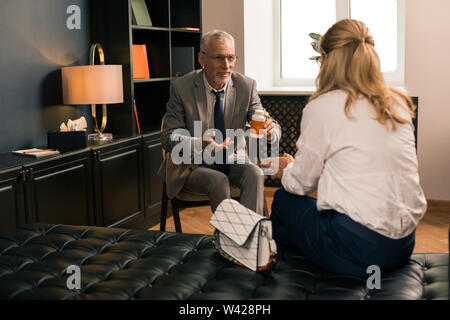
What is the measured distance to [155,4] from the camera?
4.34m

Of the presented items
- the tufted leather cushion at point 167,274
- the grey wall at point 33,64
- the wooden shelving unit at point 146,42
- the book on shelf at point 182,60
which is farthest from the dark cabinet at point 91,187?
the book on shelf at point 182,60

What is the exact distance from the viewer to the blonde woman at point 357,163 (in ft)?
5.63

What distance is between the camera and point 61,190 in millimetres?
3088

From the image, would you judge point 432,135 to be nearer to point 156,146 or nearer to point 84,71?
point 156,146

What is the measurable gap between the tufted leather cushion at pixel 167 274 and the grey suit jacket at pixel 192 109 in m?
0.84

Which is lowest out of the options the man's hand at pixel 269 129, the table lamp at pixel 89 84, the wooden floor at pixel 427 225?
the wooden floor at pixel 427 225

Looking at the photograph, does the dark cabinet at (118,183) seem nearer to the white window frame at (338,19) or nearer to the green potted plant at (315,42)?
the green potted plant at (315,42)

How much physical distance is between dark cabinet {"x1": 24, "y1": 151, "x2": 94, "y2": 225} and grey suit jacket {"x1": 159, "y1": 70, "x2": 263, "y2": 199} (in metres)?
0.50

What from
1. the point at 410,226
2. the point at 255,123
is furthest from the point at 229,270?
the point at 255,123

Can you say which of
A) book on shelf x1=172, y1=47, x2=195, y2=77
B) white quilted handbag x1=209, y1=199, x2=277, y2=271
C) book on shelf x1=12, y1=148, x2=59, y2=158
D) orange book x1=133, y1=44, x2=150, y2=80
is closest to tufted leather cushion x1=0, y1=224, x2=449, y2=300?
white quilted handbag x1=209, y1=199, x2=277, y2=271

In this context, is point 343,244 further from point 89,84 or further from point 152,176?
point 152,176

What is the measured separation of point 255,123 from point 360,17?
2846mm

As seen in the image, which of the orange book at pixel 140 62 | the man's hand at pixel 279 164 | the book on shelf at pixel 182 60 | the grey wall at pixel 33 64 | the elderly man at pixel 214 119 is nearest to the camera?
the man's hand at pixel 279 164
